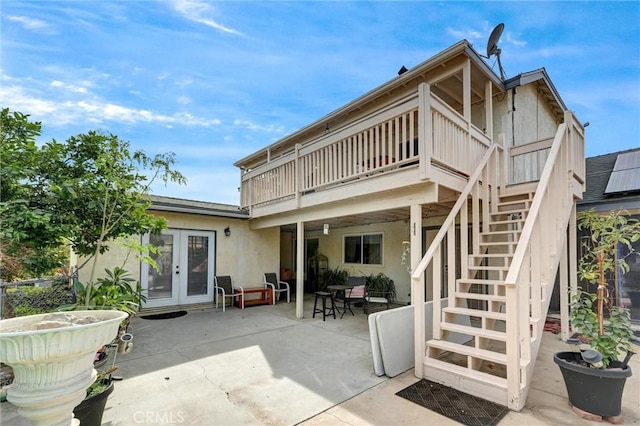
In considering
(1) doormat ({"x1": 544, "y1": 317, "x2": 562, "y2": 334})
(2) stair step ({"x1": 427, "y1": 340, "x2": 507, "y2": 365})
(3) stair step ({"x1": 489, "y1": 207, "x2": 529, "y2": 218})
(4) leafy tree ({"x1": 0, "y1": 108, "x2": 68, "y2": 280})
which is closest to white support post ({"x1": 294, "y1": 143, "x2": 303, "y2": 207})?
(3) stair step ({"x1": 489, "y1": 207, "x2": 529, "y2": 218})

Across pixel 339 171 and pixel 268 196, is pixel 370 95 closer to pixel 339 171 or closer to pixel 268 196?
pixel 339 171

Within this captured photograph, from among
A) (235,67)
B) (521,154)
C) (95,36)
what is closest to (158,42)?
A: (95,36)

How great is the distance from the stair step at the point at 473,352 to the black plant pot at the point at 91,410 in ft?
10.7

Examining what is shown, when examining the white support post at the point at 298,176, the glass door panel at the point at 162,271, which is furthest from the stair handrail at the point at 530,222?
the glass door panel at the point at 162,271

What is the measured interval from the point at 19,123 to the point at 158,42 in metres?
2.64

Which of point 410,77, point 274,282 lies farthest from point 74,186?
point 274,282

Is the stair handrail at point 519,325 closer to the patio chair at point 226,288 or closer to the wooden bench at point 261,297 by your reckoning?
the patio chair at point 226,288

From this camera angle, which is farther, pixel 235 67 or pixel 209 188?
pixel 209 188

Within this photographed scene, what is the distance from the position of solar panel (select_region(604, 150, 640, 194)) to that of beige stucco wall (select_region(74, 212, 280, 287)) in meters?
8.28

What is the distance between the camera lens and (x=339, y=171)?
5695 mm

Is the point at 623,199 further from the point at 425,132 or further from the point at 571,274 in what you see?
the point at 425,132

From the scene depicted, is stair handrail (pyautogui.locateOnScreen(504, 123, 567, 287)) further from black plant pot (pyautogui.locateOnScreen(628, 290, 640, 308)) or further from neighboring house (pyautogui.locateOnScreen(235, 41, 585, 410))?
black plant pot (pyautogui.locateOnScreen(628, 290, 640, 308))

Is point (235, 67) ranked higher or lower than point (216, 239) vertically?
higher

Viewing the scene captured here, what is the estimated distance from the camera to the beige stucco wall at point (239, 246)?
8016 mm
